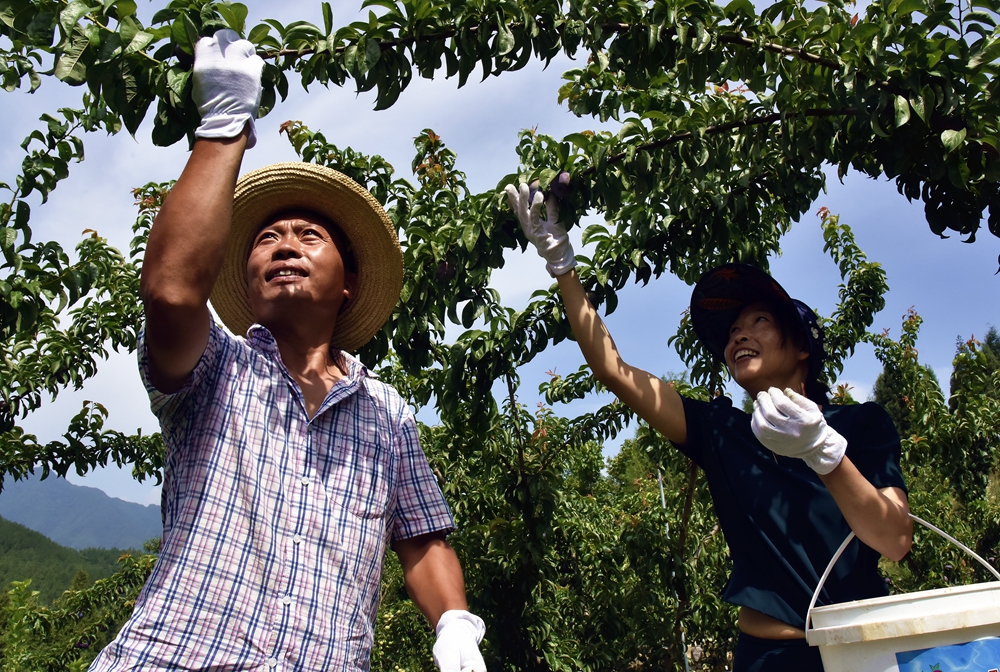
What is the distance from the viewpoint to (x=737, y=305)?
6.06 feet

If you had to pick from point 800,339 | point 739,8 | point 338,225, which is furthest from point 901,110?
point 338,225

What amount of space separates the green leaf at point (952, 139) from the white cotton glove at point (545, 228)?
0.87 meters

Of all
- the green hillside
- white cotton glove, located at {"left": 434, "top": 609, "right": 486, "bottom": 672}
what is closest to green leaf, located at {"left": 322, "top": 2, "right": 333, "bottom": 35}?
white cotton glove, located at {"left": 434, "top": 609, "right": 486, "bottom": 672}

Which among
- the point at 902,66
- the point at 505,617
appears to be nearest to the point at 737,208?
the point at 902,66

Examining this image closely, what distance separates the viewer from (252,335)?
A: 4.62 feet

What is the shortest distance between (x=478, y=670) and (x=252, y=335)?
28.1 inches

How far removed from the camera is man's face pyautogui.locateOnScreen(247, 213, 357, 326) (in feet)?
4.72

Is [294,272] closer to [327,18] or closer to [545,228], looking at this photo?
[327,18]

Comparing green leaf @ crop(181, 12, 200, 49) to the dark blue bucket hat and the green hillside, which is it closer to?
the dark blue bucket hat

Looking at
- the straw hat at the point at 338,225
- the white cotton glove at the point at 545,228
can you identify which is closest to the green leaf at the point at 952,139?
the white cotton glove at the point at 545,228

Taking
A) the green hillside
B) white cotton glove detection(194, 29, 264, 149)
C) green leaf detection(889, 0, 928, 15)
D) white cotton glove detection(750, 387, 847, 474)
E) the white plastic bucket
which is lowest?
the white plastic bucket

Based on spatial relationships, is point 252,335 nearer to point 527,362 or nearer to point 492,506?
point 527,362

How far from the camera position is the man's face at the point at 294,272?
144cm

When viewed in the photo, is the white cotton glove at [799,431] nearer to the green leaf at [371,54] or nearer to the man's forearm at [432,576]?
the man's forearm at [432,576]
